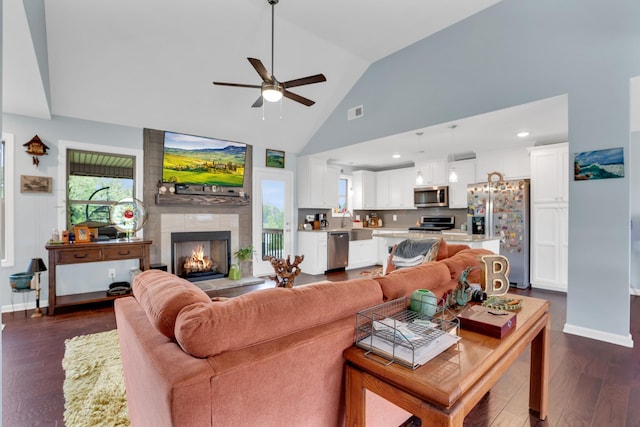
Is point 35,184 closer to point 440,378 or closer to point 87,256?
point 87,256

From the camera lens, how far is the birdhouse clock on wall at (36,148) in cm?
384

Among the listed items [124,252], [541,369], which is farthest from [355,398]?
[124,252]

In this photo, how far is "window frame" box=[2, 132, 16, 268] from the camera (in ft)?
12.3

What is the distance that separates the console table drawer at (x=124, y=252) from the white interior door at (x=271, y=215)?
2.06 meters

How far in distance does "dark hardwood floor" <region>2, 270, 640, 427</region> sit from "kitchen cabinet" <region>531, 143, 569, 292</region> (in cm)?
142

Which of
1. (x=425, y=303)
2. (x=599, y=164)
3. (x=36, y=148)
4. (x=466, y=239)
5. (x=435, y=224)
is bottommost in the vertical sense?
(x=425, y=303)

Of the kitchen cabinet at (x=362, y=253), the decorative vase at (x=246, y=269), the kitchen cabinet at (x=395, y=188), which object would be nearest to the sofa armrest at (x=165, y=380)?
the decorative vase at (x=246, y=269)

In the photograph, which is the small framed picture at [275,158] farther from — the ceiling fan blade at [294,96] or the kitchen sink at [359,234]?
the ceiling fan blade at [294,96]

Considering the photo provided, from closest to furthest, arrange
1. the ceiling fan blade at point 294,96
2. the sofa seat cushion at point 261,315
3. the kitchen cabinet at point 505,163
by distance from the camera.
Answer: the sofa seat cushion at point 261,315
the ceiling fan blade at point 294,96
the kitchen cabinet at point 505,163

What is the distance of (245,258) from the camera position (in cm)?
559

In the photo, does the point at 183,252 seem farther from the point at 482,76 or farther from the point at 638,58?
the point at 638,58

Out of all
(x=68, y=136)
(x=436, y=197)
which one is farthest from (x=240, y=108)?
(x=436, y=197)

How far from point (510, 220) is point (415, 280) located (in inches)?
161

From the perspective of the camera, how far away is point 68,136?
416cm
